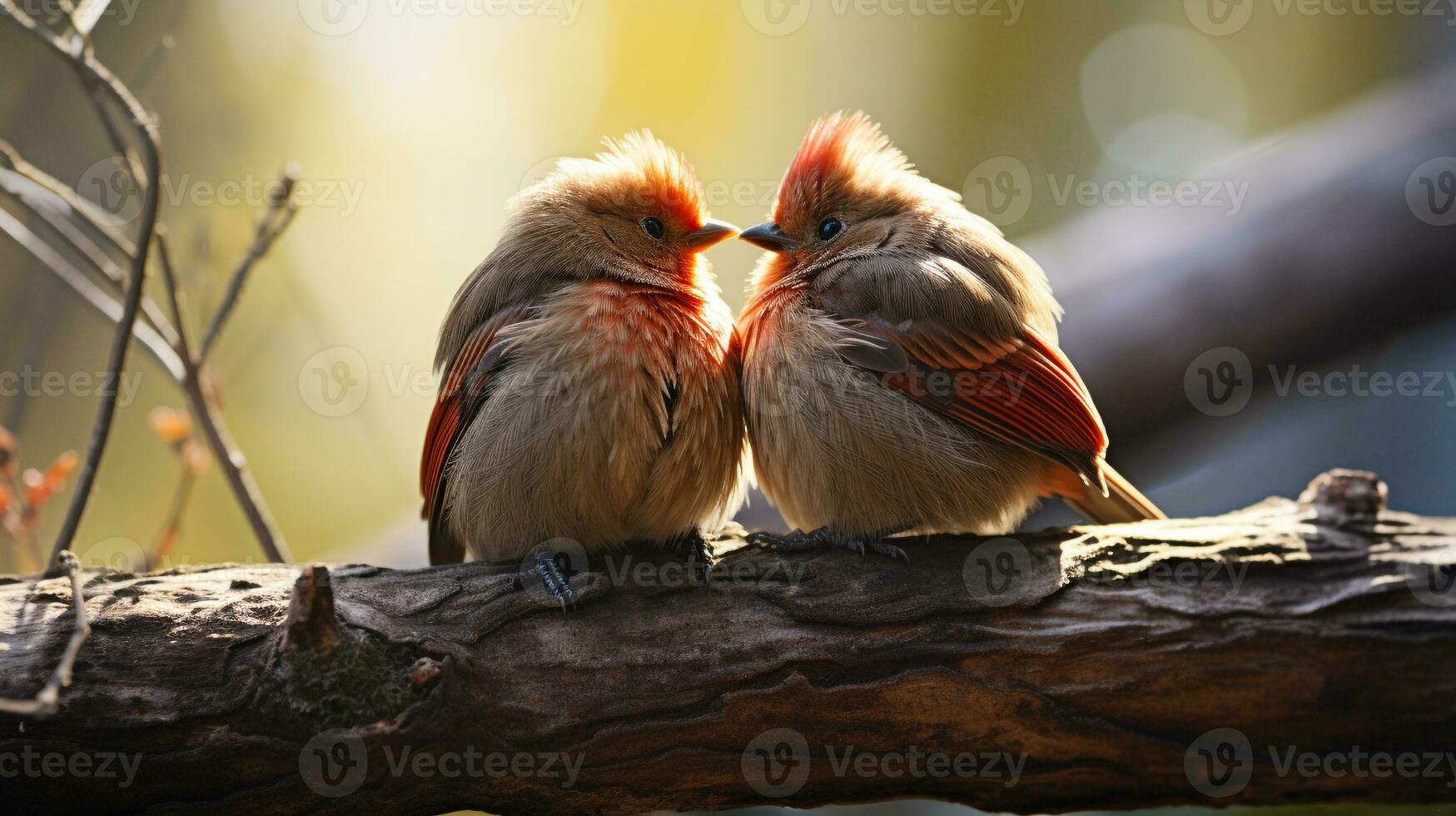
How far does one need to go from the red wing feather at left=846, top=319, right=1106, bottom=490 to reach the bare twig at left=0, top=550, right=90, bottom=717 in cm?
231

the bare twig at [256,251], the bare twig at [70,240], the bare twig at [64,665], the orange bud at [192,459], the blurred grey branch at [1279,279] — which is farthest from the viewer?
the blurred grey branch at [1279,279]

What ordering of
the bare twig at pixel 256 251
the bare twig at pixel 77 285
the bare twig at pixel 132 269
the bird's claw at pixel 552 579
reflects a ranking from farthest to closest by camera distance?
the bare twig at pixel 77 285 < the bare twig at pixel 256 251 < the bare twig at pixel 132 269 < the bird's claw at pixel 552 579

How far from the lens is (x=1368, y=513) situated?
2.80 metres

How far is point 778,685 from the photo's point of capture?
2.70 meters

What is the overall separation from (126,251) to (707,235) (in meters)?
2.03

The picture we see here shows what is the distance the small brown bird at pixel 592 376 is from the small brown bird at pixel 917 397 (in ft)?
0.78

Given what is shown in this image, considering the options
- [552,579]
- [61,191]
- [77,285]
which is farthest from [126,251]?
[552,579]

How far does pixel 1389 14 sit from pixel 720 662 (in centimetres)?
688

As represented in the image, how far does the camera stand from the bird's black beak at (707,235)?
3.72 metres

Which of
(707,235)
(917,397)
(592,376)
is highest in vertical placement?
(707,235)

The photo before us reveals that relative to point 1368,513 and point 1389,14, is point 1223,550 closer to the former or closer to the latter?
point 1368,513

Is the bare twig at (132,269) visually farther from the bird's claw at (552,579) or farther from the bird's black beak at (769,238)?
the bird's black beak at (769,238)

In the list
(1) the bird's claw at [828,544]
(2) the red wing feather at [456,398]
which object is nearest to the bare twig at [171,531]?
(2) the red wing feather at [456,398]

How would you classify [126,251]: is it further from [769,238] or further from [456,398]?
[769,238]
